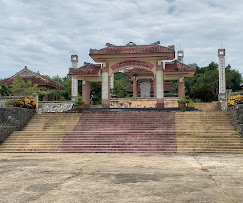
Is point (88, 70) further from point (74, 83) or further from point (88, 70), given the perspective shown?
point (74, 83)

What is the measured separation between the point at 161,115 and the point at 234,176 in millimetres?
12733

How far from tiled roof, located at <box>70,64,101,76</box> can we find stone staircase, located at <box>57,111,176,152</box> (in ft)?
20.1

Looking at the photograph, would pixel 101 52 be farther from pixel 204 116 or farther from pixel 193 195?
pixel 193 195

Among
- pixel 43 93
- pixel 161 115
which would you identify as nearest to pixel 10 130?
pixel 161 115

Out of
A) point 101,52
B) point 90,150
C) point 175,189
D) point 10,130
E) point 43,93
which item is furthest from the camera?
point 43,93

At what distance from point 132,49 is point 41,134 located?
1278 cm

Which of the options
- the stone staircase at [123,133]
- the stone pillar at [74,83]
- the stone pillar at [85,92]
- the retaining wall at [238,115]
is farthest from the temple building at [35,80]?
the retaining wall at [238,115]

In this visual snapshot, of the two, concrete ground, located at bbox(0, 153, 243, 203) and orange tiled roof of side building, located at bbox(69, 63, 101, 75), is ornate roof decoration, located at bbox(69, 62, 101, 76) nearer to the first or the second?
orange tiled roof of side building, located at bbox(69, 63, 101, 75)

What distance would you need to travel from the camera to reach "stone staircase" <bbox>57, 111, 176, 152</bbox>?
13758mm

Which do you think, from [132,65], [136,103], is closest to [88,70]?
[132,65]

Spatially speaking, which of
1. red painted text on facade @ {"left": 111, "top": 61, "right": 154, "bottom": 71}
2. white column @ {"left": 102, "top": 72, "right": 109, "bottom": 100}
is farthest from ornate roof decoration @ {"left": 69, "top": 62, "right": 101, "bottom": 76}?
red painted text on facade @ {"left": 111, "top": 61, "right": 154, "bottom": 71}

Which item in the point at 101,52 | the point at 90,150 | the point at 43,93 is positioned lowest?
the point at 90,150

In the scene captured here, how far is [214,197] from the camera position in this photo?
4707 millimetres

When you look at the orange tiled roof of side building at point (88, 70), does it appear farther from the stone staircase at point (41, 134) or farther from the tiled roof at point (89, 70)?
the stone staircase at point (41, 134)
